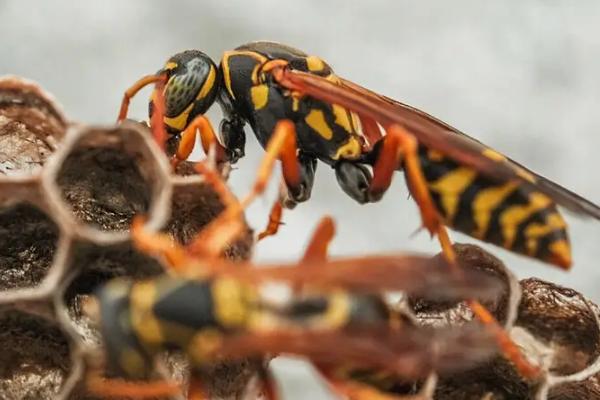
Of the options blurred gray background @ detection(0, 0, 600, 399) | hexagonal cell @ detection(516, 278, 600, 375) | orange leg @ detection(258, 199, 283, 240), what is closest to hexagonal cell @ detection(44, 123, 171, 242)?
orange leg @ detection(258, 199, 283, 240)

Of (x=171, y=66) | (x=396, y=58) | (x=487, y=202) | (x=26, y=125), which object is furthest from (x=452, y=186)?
(x=396, y=58)

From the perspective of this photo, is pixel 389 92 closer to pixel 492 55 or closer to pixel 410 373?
pixel 492 55

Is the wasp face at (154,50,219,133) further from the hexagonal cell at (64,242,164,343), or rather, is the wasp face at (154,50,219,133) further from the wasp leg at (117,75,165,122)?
the hexagonal cell at (64,242,164,343)

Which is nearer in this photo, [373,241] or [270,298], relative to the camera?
[270,298]

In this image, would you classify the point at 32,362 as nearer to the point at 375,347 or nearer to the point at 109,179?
the point at 109,179

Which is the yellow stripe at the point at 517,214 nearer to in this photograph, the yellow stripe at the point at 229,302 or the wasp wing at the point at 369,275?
the wasp wing at the point at 369,275

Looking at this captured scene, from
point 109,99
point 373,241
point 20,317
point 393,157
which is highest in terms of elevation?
point 393,157

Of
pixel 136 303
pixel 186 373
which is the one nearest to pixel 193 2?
pixel 186 373
